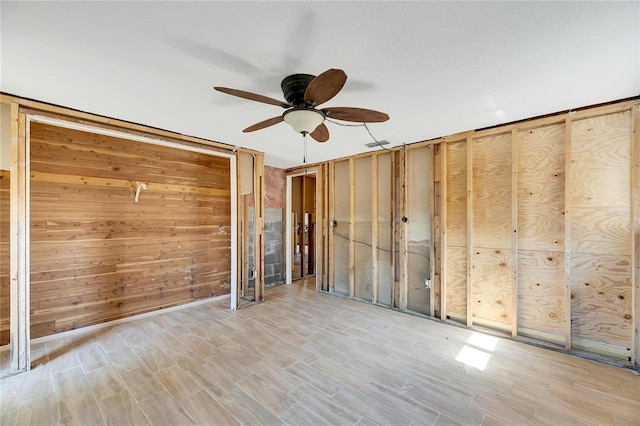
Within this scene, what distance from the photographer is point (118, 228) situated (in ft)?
11.1

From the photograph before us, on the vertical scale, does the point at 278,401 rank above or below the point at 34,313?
below

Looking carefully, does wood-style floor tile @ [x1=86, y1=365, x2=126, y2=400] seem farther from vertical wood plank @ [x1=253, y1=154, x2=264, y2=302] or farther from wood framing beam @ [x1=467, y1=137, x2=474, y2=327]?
wood framing beam @ [x1=467, y1=137, x2=474, y2=327]

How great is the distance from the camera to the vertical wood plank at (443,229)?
11.5 ft

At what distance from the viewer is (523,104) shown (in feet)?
8.25

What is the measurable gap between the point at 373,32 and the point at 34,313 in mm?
4289

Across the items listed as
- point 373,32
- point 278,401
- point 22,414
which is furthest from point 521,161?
point 22,414

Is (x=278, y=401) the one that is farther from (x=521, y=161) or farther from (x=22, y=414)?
(x=521, y=161)

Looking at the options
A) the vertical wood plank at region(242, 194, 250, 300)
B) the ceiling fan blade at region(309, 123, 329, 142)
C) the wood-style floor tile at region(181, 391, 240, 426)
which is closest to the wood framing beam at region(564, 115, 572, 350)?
the ceiling fan blade at region(309, 123, 329, 142)

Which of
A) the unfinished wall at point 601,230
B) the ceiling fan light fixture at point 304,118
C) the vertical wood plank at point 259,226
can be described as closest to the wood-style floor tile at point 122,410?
the vertical wood plank at point 259,226

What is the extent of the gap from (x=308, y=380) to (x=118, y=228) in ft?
10.0

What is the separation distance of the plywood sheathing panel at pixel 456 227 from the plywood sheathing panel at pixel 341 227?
5.48 ft

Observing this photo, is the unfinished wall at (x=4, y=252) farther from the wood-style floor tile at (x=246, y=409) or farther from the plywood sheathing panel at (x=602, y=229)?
the plywood sheathing panel at (x=602, y=229)

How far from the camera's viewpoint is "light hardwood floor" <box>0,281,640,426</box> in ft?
6.09

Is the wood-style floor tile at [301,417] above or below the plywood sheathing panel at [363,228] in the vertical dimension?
below
